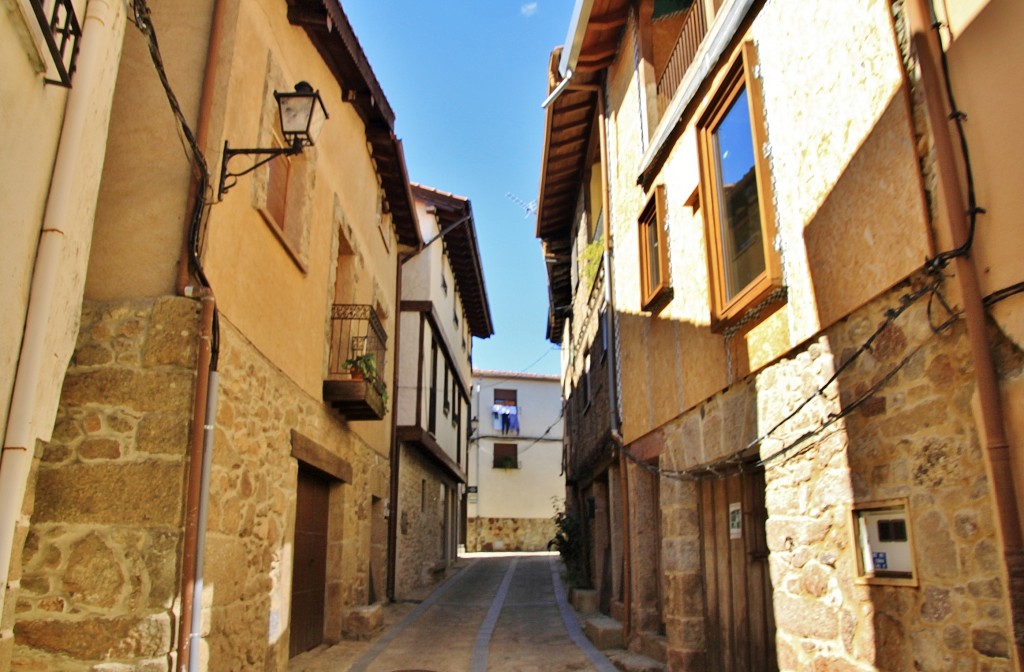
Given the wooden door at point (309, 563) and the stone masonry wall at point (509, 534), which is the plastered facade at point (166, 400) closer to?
the wooden door at point (309, 563)

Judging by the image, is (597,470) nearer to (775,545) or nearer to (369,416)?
(369,416)

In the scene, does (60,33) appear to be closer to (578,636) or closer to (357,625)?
(357,625)

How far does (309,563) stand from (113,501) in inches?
146

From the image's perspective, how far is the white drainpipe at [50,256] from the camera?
3.85 m

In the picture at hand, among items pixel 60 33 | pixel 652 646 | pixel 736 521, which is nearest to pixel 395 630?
pixel 652 646

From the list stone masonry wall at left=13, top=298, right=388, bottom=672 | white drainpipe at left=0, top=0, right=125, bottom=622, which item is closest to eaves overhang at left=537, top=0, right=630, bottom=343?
white drainpipe at left=0, top=0, right=125, bottom=622

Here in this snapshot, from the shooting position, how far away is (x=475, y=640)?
889 cm

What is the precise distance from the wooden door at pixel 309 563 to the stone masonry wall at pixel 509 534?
2352 cm

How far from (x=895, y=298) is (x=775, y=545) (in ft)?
6.28

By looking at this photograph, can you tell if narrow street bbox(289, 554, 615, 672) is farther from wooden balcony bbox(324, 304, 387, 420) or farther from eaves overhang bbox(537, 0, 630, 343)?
eaves overhang bbox(537, 0, 630, 343)

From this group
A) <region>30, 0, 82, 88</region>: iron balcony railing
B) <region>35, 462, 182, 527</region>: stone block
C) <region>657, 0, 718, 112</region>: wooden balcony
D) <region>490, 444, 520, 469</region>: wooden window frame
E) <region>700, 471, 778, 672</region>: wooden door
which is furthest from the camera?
<region>490, 444, 520, 469</region>: wooden window frame

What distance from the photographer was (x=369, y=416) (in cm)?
886

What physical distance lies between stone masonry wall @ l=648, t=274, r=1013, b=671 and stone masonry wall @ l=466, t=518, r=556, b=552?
2711cm

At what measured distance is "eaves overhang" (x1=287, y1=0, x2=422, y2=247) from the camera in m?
7.34
